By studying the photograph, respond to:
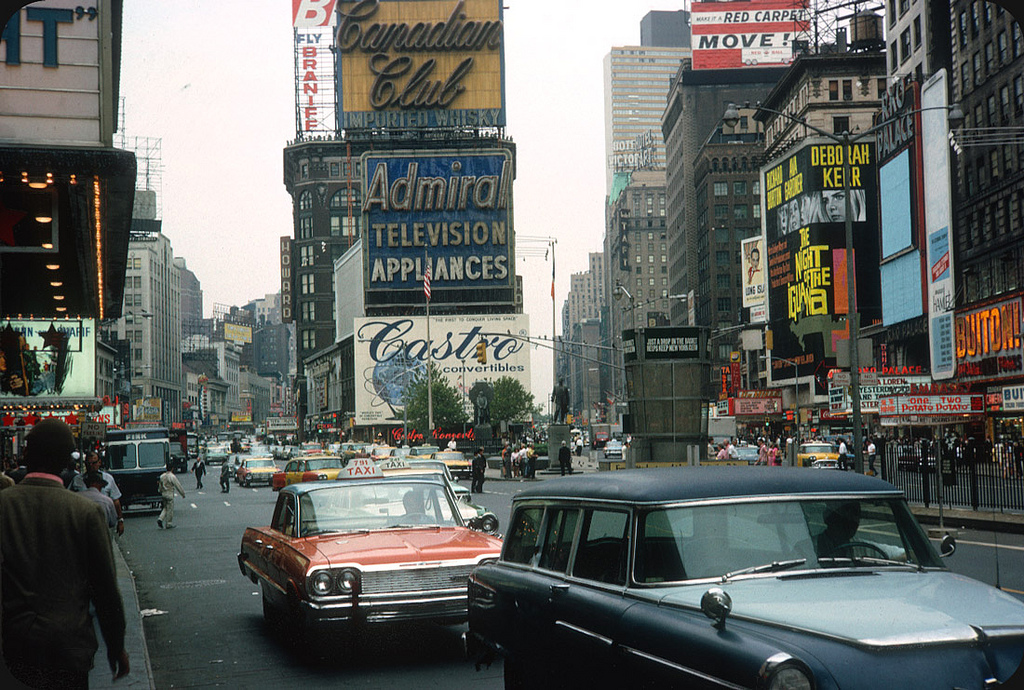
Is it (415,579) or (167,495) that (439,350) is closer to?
(167,495)

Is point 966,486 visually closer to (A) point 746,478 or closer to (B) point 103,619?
(A) point 746,478

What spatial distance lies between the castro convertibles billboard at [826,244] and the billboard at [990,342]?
22980 millimetres

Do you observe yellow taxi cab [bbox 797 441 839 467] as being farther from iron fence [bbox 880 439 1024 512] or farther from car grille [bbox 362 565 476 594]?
car grille [bbox 362 565 476 594]

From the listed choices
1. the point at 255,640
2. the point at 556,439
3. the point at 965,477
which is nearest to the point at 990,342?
the point at 556,439

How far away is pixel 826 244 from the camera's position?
8162cm

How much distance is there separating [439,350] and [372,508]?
87090 mm

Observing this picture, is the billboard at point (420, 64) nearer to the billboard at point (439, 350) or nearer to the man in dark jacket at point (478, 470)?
the billboard at point (439, 350)

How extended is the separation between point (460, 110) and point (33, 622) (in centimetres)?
9615

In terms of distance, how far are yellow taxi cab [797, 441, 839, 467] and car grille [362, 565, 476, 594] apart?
33367 mm

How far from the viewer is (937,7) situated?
67.8m

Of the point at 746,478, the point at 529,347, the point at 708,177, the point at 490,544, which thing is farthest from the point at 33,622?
the point at 708,177

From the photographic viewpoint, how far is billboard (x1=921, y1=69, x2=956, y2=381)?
58.0 metres

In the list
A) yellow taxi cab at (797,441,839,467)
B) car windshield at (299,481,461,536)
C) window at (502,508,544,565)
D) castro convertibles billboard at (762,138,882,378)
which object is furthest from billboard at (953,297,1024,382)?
window at (502,508,544,565)

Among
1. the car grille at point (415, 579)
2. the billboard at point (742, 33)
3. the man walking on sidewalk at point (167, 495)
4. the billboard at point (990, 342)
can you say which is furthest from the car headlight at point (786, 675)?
the billboard at point (742, 33)
